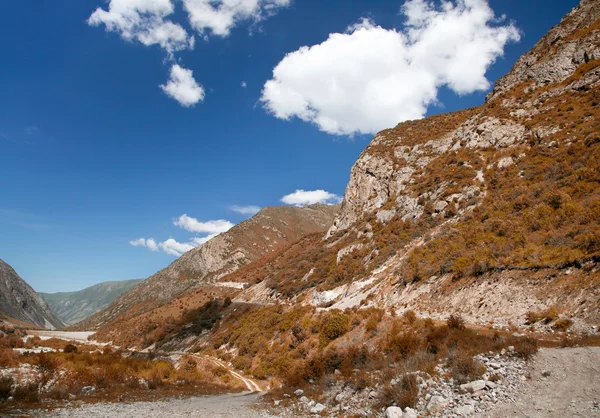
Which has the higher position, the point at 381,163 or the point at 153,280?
the point at 381,163

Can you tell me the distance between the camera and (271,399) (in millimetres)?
13508

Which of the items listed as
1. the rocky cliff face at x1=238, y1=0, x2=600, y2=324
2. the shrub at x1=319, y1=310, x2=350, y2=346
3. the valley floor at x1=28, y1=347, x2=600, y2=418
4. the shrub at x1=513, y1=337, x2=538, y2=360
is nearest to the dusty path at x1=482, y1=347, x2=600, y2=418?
the valley floor at x1=28, y1=347, x2=600, y2=418

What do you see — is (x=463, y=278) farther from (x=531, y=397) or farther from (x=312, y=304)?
(x=312, y=304)

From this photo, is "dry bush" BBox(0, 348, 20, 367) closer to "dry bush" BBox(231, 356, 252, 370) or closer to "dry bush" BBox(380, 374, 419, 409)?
"dry bush" BBox(231, 356, 252, 370)

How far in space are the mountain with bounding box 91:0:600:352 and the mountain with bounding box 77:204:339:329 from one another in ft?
163

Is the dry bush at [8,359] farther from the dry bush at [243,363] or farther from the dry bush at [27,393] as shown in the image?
the dry bush at [243,363]

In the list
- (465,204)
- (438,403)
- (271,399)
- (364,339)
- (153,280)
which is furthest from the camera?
(153,280)

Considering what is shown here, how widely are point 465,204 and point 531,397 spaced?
27849 mm

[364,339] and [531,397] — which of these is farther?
[364,339]

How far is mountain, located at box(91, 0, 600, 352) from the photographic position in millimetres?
14469

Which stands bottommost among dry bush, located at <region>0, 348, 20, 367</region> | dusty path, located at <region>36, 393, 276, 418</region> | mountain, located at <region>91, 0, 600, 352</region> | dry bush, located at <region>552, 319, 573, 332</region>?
dusty path, located at <region>36, 393, 276, 418</region>

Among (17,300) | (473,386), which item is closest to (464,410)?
(473,386)

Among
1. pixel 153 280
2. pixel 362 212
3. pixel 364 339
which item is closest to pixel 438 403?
pixel 364 339

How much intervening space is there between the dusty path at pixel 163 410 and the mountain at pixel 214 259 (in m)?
97.1
